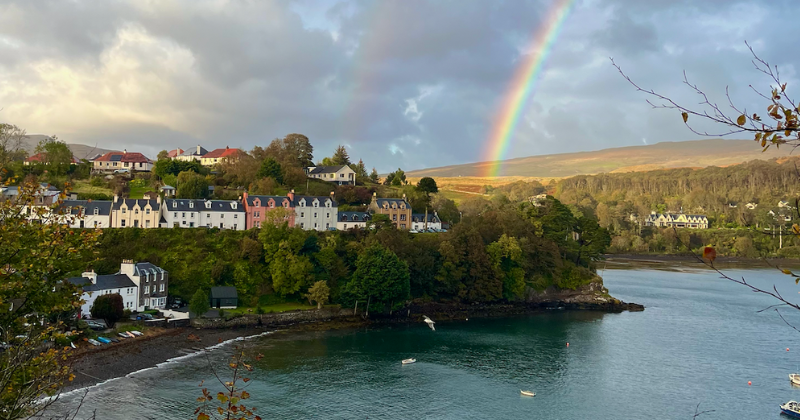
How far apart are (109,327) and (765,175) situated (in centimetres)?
17355

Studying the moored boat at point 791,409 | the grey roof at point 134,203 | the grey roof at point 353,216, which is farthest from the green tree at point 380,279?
the moored boat at point 791,409

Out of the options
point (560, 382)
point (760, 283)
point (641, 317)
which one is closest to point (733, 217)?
point (760, 283)

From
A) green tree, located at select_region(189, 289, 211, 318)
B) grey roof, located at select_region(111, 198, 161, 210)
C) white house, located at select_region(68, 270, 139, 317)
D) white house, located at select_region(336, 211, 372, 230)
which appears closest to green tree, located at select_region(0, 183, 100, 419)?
white house, located at select_region(68, 270, 139, 317)

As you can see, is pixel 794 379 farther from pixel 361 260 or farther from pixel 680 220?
pixel 680 220

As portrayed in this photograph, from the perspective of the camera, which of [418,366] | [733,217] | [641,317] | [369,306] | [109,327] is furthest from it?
[733,217]

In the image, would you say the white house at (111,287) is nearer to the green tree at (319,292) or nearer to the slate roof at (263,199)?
the green tree at (319,292)

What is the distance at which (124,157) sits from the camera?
7462 centimetres

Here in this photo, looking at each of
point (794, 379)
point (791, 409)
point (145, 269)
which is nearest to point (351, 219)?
point (145, 269)

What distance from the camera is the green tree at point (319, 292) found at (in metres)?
46.4

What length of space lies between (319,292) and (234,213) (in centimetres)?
1521

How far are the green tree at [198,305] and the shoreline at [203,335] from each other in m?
1.72

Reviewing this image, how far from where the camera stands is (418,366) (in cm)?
3431

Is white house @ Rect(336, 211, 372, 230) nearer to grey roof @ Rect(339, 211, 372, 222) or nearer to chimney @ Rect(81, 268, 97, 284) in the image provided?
grey roof @ Rect(339, 211, 372, 222)

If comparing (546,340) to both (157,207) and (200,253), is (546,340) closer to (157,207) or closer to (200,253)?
(200,253)
